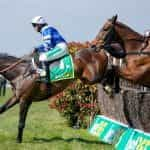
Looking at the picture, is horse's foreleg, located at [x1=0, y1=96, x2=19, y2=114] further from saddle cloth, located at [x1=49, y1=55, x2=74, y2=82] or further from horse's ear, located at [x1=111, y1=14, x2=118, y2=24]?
horse's ear, located at [x1=111, y1=14, x2=118, y2=24]

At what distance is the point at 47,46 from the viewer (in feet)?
37.3

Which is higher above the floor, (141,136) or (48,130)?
(141,136)

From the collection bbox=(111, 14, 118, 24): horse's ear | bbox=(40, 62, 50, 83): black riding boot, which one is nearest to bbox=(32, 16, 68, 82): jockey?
bbox=(40, 62, 50, 83): black riding boot

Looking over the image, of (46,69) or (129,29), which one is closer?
(129,29)

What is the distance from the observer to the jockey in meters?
10.9

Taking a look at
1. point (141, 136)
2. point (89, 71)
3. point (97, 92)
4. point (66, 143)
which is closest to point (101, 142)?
point (66, 143)

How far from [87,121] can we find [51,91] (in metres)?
2.92

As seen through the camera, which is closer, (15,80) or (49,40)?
(49,40)

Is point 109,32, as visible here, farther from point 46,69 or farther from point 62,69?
point 46,69

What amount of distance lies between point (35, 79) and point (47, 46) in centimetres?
84

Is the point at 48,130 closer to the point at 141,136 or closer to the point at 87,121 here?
the point at 87,121

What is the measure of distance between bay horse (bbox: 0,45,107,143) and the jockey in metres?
0.33

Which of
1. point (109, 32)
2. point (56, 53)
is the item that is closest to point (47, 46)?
point (56, 53)

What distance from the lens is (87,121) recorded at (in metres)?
14.8
